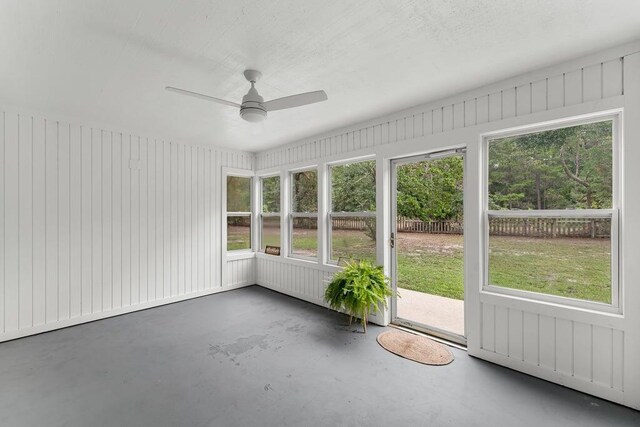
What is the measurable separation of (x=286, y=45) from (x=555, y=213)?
2659 mm

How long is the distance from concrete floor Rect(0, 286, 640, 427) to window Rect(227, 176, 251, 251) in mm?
2192

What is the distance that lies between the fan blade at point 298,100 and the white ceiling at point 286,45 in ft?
0.99

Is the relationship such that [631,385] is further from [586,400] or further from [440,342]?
[440,342]

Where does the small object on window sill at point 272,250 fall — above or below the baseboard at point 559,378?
above

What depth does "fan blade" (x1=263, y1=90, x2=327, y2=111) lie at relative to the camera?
215 cm

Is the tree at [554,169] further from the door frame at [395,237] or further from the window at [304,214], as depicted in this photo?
the window at [304,214]

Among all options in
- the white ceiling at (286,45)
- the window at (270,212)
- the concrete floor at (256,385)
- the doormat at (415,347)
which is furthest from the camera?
the window at (270,212)

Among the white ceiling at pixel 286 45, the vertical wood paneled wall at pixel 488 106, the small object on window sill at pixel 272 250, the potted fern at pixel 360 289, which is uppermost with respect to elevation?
the white ceiling at pixel 286 45

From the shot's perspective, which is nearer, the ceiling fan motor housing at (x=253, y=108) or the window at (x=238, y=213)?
the ceiling fan motor housing at (x=253, y=108)

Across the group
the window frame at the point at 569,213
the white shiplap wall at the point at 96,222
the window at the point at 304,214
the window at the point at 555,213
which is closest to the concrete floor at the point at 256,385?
the white shiplap wall at the point at 96,222

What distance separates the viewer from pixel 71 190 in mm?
3551

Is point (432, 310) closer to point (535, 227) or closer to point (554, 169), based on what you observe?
point (535, 227)

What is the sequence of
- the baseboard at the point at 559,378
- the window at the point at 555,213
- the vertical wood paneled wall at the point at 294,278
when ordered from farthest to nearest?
the vertical wood paneled wall at the point at 294,278 → the window at the point at 555,213 → the baseboard at the point at 559,378

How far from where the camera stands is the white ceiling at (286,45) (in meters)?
1.68
